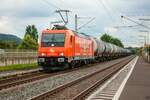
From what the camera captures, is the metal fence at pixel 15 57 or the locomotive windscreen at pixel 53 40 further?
the metal fence at pixel 15 57

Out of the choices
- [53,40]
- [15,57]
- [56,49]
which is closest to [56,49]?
[56,49]

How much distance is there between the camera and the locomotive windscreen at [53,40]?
1179 inches

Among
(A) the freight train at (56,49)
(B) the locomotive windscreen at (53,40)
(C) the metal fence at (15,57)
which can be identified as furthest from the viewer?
(C) the metal fence at (15,57)

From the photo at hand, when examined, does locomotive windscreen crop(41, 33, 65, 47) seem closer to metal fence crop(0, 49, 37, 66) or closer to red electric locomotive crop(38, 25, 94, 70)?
red electric locomotive crop(38, 25, 94, 70)

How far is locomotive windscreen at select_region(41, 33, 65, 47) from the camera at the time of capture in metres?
30.0

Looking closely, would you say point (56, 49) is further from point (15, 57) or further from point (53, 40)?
point (15, 57)

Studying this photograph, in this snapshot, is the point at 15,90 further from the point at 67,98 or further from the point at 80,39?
the point at 80,39

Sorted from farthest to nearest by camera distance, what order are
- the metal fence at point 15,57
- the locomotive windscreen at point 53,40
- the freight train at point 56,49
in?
the metal fence at point 15,57 → the locomotive windscreen at point 53,40 → the freight train at point 56,49

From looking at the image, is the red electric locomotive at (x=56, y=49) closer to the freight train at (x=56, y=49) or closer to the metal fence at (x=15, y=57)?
the freight train at (x=56, y=49)

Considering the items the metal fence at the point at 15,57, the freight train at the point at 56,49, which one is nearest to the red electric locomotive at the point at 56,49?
the freight train at the point at 56,49

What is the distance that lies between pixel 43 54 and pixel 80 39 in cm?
689

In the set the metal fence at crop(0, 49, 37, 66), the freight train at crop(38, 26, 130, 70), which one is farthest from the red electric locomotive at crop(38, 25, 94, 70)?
the metal fence at crop(0, 49, 37, 66)

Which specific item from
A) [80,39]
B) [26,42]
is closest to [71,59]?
[80,39]

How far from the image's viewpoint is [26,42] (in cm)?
8981
